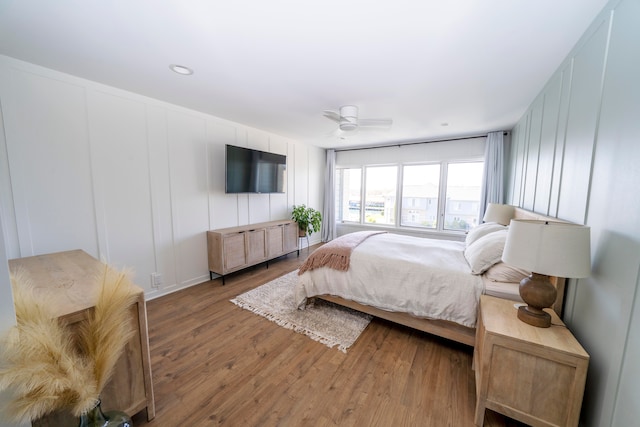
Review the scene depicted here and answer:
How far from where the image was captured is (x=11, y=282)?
0.78 meters

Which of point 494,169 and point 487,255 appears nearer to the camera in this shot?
point 487,255

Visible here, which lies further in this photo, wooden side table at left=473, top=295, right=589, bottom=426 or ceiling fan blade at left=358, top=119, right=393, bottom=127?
ceiling fan blade at left=358, top=119, right=393, bottom=127

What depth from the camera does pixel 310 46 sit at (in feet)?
5.68

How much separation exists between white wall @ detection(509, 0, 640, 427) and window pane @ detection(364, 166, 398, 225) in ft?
11.7

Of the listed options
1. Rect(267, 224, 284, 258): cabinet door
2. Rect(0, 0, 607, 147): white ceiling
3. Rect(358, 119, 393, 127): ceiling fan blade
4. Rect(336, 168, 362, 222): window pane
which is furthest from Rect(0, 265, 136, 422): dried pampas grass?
Rect(336, 168, 362, 222): window pane

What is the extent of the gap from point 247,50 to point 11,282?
6.09 feet

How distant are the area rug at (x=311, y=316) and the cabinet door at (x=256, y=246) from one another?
0.66 meters

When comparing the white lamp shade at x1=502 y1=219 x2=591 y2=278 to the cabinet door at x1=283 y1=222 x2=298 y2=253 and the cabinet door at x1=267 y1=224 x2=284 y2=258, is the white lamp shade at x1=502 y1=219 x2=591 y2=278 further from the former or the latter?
the cabinet door at x1=283 y1=222 x2=298 y2=253

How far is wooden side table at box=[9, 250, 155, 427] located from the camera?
1107mm

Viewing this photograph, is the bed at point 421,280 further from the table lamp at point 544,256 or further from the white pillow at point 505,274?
the table lamp at point 544,256

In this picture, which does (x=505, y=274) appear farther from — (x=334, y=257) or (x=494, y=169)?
(x=494, y=169)

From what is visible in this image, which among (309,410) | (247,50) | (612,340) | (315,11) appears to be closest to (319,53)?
(315,11)

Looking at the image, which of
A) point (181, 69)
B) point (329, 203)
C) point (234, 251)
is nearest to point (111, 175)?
point (181, 69)

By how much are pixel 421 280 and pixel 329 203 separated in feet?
13.0
